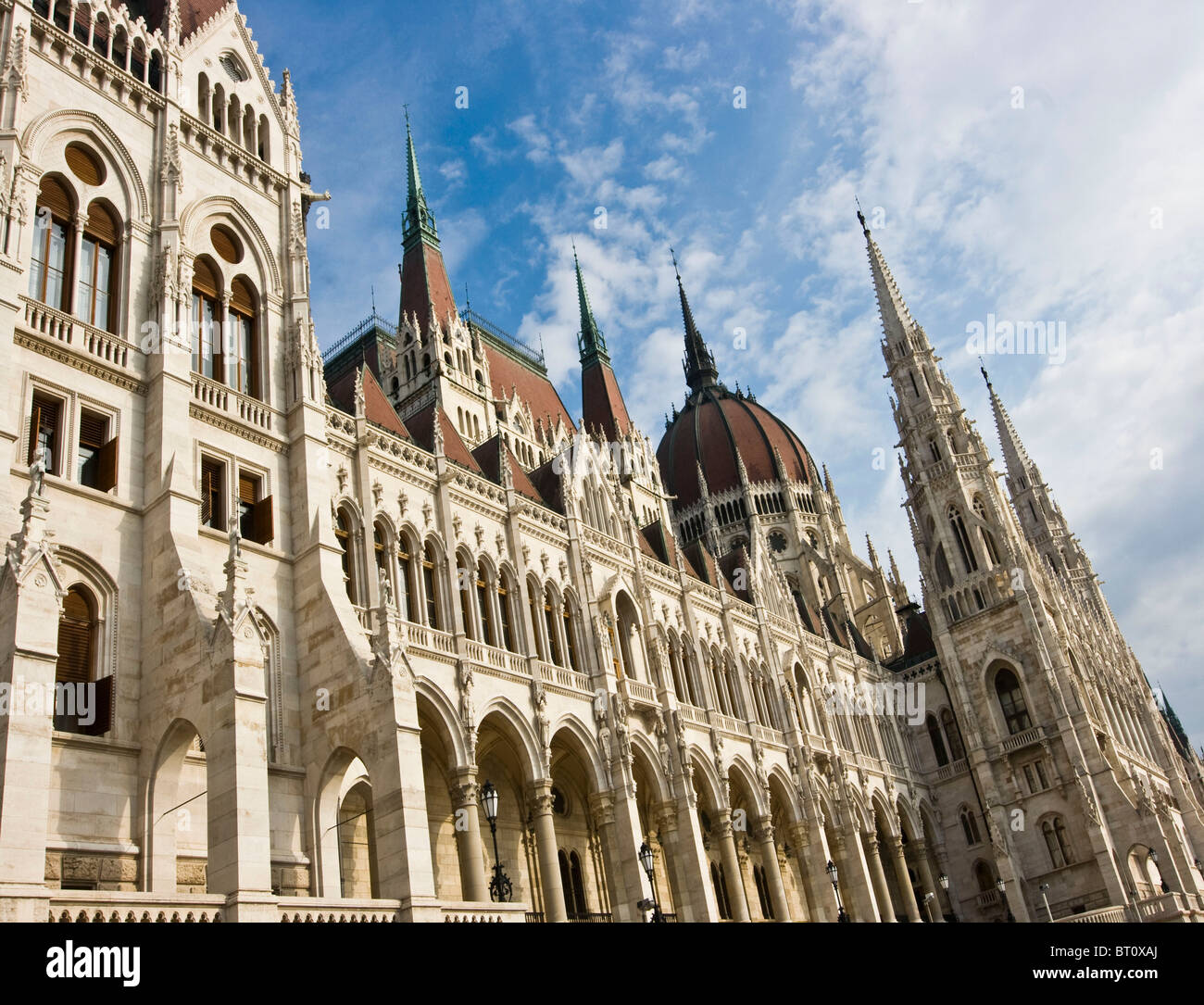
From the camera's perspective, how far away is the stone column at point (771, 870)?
35125mm

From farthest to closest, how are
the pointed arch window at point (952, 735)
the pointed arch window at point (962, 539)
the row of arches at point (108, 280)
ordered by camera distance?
1. the pointed arch window at point (962, 539)
2. the pointed arch window at point (952, 735)
3. the row of arches at point (108, 280)

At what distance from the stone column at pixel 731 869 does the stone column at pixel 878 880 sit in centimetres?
1029

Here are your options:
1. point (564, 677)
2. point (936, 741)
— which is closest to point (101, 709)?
point (564, 677)

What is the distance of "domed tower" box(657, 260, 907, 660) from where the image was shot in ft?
211

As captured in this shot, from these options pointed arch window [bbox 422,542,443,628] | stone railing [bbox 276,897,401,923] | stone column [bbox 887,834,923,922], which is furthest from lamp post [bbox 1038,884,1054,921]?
stone railing [bbox 276,897,401,923]

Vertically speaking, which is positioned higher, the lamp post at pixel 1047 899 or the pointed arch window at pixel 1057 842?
the pointed arch window at pixel 1057 842

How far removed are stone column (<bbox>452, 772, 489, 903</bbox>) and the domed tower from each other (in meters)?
36.9

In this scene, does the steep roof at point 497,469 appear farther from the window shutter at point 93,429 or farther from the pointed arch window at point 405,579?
the window shutter at point 93,429

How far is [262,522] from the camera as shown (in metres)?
20.3

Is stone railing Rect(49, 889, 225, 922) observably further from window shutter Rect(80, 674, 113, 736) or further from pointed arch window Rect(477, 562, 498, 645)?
pointed arch window Rect(477, 562, 498, 645)

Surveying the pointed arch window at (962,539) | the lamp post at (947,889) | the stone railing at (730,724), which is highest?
the pointed arch window at (962,539)

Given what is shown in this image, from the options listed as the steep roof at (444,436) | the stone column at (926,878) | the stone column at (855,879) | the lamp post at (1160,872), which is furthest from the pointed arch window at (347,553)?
the lamp post at (1160,872)

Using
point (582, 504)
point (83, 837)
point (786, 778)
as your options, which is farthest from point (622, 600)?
point (83, 837)
